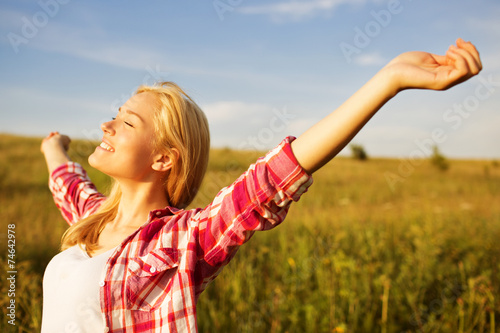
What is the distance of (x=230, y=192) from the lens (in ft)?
4.05

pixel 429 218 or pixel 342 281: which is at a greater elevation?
pixel 429 218

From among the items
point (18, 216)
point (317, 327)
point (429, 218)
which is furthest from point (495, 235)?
point (18, 216)

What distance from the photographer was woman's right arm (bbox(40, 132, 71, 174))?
2242mm

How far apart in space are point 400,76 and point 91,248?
1.25 meters

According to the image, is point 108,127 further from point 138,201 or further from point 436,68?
point 436,68

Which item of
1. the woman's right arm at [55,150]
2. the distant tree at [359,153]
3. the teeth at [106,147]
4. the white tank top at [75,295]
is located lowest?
the white tank top at [75,295]

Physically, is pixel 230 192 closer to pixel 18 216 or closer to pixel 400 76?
pixel 400 76

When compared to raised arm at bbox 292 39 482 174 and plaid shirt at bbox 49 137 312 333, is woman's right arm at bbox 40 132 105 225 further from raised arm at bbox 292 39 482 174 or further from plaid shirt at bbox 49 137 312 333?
raised arm at bbox 292 39 482 174

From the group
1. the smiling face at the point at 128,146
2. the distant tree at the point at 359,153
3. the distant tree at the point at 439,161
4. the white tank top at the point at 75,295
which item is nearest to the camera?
the white tank top at the point at 75,295

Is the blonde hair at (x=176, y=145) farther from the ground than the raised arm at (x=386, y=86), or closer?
farther from the ground

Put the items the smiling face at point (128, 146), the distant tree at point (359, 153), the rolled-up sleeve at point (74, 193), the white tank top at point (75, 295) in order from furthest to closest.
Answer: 1. the distant tree at point (359, 153)
2. the rolled-up sleeve at point (74, 193)
3. the smiling face at point (128, 146)
4. the white tank top at point (75, 295)

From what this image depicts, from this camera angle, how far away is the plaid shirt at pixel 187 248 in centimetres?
115

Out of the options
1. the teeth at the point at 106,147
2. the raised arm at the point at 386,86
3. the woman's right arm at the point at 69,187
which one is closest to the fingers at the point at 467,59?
the raised arm at the point at 386,86

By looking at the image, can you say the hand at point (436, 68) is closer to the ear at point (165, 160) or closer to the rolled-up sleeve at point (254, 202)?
the rolled-up sleeve at point (254, 202)
